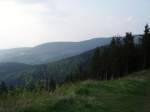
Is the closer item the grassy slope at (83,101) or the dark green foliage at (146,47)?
the grassy slope at (83,101)

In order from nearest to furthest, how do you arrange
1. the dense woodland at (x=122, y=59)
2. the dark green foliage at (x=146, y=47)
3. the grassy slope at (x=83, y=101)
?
1. the grassy slope at (x=83, y=101)
2. the dense woodland at (x=122, y=59)
3. the dark green foliage at (x=146, y=47)

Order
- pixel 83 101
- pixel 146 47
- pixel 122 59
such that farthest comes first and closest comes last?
pixel 146 47 < pixel 122 59 < pixel 83 101

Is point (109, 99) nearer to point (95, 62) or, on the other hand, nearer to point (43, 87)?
point (43, 87)

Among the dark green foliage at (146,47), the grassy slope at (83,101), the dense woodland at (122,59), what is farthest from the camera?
the dark green foliage at (146,47)

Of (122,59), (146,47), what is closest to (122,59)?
(122,59)

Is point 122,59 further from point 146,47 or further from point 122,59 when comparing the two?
point 146,47

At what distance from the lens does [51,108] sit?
34.8ft

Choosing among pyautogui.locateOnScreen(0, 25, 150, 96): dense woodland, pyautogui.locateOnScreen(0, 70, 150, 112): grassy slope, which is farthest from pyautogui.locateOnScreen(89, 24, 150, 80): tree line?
pyautogui.locateOnScreen(0, 70, 150, 112): grassy slope

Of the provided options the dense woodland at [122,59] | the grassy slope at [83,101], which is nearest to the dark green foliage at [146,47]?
the dense woodland at [122,59]

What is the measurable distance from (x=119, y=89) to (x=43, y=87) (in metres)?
5.35

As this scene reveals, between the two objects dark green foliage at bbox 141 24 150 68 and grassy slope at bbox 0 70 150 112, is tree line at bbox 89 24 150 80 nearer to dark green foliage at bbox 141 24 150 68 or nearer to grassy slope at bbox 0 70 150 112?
dark green foliage at bbox 141 24 150 68

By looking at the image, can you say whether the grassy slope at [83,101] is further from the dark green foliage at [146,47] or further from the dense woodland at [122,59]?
the dark green foliage at [146,47]

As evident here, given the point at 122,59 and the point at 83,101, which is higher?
the point at 83,101

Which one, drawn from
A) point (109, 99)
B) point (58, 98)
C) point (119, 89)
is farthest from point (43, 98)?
point (119, 89)
